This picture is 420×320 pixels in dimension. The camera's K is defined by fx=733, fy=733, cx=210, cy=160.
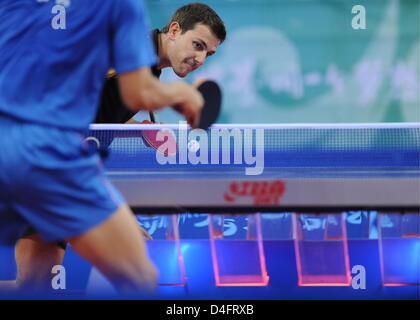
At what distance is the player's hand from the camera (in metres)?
1.76

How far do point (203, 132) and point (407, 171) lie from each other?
80cm

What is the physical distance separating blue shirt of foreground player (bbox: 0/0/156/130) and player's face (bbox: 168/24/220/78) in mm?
1042

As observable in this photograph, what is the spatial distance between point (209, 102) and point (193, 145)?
34.8 inches

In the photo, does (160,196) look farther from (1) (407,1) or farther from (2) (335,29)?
(1) (407,1)

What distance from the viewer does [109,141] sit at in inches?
112

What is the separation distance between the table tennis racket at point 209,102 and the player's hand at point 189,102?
0.06 metres

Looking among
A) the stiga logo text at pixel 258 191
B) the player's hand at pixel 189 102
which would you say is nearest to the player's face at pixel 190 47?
the stiga logo text at pixel 258 191

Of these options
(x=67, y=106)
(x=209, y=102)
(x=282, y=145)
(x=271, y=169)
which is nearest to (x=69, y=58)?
(x=67, y=106)

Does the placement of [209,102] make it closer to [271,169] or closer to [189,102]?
[189,102]

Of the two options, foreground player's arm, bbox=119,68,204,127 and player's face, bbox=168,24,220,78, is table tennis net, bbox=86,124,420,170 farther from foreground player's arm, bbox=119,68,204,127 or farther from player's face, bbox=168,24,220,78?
foreground player's arm, bbox=119,68,204,127

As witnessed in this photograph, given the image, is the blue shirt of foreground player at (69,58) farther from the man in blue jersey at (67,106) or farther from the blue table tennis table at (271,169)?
the blue table tennis table at (271,169)

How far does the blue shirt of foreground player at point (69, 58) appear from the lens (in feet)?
Answer: 5.53

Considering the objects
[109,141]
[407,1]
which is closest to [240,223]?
[109,141]

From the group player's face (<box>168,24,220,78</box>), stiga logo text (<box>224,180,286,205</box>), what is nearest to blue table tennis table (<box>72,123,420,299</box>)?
stiga logo text (<box>224,180,286,205</box>)
